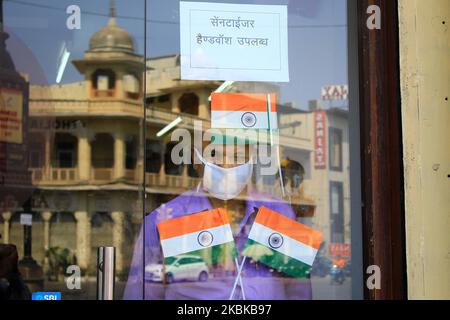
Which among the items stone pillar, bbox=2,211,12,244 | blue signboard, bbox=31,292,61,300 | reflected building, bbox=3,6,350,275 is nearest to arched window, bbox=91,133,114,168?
reflected building, bbox=3,6,350,275

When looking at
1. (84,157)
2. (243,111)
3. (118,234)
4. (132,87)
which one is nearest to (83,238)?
(118,234)

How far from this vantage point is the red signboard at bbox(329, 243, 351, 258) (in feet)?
13.3

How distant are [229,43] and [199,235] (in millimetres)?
984

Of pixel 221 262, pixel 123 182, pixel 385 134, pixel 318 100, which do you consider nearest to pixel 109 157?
pixel 123 182

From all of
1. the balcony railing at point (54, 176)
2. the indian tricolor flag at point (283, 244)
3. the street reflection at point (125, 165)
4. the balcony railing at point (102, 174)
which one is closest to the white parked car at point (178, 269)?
the street reflection at point (125, 165)

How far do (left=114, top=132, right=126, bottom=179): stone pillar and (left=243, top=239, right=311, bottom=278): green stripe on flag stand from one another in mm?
731

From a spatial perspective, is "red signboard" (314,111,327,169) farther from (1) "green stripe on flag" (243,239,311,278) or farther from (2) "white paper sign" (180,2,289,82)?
(1) "green stripe on flag" (243,239,311,278)

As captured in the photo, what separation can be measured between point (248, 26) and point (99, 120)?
0.90 m

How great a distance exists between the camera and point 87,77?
4.11 metres

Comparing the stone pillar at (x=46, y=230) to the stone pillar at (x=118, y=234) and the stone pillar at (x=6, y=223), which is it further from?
the stone pillar at (x=118, y=234)

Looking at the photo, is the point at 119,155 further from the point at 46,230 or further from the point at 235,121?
the point at 235,121
